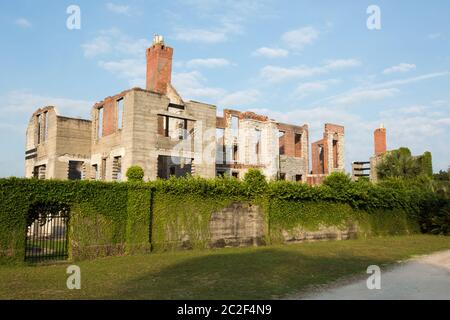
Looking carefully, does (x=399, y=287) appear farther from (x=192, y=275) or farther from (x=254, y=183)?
(x=254, y=183)

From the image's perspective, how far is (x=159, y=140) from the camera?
83.4ft

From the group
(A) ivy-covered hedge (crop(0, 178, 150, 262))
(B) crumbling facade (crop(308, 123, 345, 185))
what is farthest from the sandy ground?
(B) crumbling facade (crop(308, 123, 345, 185))

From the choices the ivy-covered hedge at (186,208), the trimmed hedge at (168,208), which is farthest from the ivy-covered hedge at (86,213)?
the ivy-covered hedge at (186,208)

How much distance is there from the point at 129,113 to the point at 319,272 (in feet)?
57.3

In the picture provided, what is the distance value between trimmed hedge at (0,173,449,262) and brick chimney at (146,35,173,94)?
14541 mm

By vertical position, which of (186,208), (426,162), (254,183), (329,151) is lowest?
(186,208)

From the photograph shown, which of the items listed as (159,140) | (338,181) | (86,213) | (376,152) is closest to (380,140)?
(376,152)

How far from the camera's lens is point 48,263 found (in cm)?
1374

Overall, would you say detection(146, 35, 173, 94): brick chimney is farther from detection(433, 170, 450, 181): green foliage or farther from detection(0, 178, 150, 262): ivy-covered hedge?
detection(433, 170, 450, 181): green foliage

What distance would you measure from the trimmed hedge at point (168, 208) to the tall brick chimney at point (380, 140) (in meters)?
17.4

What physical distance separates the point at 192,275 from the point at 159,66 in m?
23.2

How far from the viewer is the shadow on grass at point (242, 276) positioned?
8.36 metres

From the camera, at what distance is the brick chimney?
30469 mm

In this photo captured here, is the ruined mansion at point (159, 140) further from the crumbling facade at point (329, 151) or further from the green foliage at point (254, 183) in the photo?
the green foliage at point (254, 183)
